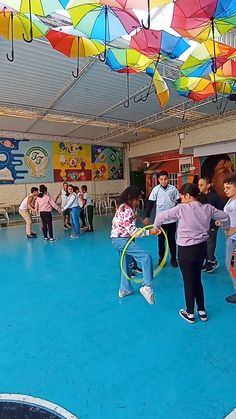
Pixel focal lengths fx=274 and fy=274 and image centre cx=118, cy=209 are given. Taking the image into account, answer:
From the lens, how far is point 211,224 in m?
4.15

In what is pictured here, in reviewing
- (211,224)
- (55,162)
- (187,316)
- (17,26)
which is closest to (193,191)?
(187,316)

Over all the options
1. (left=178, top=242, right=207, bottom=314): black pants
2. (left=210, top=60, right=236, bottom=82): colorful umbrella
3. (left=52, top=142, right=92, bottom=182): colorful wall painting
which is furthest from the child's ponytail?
(left=52, top=142, right=92, bottom=182): colorful wall painting

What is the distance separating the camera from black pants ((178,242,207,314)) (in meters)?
2.57

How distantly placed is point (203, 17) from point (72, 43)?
5.91 ft

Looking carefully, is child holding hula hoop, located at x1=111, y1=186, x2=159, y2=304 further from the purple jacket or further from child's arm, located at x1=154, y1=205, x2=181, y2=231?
the purple jacket

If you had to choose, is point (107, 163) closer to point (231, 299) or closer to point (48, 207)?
point (48, 207)

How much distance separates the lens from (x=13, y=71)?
640 cm

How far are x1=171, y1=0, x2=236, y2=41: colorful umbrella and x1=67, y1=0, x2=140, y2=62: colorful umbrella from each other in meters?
0.53

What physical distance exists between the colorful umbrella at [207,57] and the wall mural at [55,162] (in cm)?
1091

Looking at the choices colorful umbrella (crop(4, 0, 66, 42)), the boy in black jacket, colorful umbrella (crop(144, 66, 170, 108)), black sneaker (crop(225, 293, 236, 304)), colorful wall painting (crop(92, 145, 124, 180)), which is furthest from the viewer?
colorful wall painting (crop(92, 145, 124, 180))

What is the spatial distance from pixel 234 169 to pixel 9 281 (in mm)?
10603

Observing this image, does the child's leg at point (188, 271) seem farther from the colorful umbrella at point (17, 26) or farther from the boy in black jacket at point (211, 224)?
the colorful umbrella at point (17, 26)

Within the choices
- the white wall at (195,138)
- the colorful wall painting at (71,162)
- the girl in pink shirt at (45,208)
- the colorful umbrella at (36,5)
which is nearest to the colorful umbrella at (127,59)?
the colorful umbrella at (36,5)

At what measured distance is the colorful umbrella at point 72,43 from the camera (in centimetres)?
368
